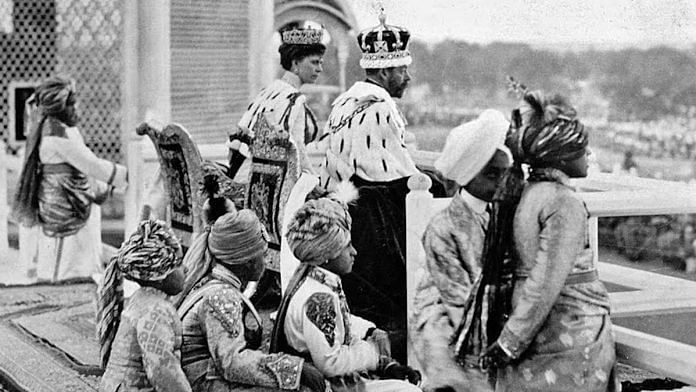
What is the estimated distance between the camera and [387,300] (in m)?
6.11

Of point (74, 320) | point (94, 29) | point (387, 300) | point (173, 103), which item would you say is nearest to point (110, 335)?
point (387, 300)

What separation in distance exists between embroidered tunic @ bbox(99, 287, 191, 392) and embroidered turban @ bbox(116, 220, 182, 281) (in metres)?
0.08

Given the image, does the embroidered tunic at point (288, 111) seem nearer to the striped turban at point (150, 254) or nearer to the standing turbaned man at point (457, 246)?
the striped turban at point (150, 254)

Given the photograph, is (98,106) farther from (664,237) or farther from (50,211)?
(664,237)

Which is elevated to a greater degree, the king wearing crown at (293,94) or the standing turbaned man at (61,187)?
the king wearing crown at (293,94)

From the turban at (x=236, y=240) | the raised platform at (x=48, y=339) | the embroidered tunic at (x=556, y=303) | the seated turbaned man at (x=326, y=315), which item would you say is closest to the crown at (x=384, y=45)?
the seated turbaned man at (x=326, y=315)

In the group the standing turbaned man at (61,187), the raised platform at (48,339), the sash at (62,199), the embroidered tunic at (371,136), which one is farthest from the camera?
the sash at (62,199)

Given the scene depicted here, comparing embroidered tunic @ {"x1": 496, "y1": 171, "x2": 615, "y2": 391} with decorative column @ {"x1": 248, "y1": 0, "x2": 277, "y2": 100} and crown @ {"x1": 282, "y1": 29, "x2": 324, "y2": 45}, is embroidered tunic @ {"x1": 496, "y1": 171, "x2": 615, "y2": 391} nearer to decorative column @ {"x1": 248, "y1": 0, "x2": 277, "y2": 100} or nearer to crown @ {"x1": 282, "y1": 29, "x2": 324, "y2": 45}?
crown @ {"x1": 282, "y1": 29, "x2": 324, "y2": 45}

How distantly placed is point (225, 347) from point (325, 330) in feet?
1.18

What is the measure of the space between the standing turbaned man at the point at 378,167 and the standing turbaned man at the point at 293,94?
49 cm

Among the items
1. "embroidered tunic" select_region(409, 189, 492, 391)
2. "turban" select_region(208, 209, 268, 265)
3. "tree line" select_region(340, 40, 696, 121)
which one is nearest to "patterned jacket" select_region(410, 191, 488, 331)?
"embroidered tunic" select_region(409, 189, 492, 391)

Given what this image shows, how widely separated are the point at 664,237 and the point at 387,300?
471cm

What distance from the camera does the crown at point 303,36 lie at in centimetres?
665

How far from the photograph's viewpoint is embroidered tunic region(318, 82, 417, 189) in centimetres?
604
